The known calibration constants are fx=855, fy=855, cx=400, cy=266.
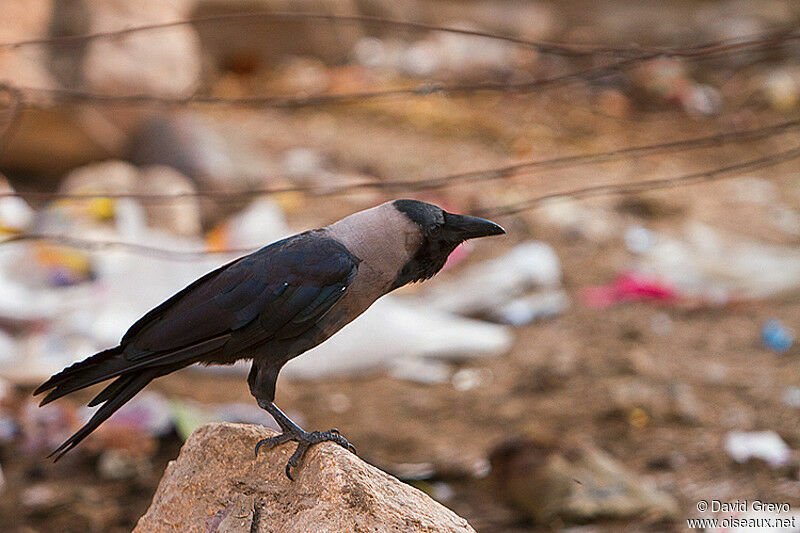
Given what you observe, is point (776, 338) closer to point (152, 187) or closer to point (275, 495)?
point (275, 495)

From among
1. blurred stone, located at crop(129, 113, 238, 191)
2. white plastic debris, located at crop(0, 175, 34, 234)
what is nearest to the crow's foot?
white plastic debris, located at crop(0, 175, 34, 234)

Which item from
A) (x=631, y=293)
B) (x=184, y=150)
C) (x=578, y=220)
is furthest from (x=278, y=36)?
(x=631, y=293)

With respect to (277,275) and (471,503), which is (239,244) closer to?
(471,503)

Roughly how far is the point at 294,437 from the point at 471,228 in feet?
1.51

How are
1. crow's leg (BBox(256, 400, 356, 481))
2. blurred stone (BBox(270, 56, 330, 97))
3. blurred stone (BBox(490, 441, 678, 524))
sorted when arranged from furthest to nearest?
blurred stone (BBox(270, 56, 330, 97)) → blurred stone (BBox(490, 441, 678, 524)) → crow's leg (BBox(256, 400, 356, 481))

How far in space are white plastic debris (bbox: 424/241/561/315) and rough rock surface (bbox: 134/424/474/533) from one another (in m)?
2.08

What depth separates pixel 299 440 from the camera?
1.39m

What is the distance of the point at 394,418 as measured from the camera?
284cm

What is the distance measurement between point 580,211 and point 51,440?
2878mm

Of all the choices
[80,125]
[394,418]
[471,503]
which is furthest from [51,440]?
[80,125]

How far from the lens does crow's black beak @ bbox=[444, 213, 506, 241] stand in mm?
1256

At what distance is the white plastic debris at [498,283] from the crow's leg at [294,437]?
2098 mm

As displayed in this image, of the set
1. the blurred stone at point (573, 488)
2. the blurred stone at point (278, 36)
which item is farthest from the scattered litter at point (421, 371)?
the blurred stone at point (278, 36)

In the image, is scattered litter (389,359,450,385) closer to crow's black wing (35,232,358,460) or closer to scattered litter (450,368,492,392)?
scattered litter (450,368,492,392)
